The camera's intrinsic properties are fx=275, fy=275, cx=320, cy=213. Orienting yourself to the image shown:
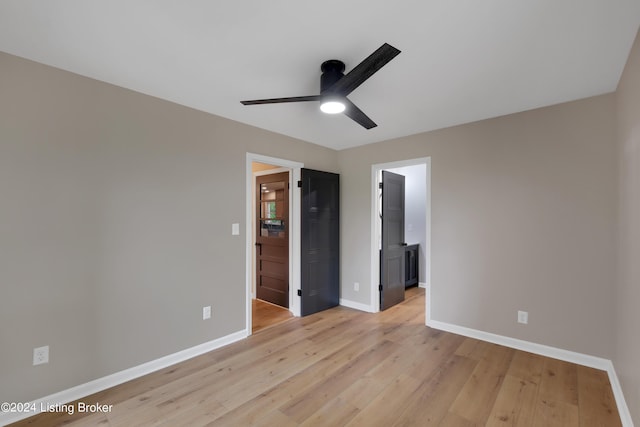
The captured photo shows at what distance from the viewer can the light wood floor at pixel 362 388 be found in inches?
76.1

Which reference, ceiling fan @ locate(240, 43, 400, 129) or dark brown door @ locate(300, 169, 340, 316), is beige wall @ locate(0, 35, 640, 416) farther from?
ceiling fan @ locate(240, 43, 400, 129)

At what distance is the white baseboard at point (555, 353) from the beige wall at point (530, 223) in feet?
0.20

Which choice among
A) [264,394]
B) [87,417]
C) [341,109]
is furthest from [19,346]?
[341,109]

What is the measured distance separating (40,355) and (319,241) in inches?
119

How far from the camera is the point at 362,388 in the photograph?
228cm

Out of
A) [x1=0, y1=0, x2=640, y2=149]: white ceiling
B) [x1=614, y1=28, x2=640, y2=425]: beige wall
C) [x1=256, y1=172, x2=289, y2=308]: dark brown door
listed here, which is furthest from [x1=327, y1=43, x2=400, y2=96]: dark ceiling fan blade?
[x1=256, y1=172, x2=289, y2=308]: dark brown door

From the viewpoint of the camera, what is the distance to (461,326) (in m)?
3.29

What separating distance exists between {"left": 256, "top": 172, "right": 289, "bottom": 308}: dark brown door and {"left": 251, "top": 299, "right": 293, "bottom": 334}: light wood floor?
0.12 m

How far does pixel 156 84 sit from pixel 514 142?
356 centimetres

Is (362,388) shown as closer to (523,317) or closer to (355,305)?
(523,317)

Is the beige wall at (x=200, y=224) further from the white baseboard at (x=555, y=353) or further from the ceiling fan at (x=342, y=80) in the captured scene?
the ceiling fan at (x=342, y=80)

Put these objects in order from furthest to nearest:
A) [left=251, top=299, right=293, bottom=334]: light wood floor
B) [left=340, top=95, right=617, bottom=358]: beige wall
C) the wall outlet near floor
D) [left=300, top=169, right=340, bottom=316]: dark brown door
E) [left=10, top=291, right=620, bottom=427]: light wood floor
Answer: [left=300, top=169, right=340, bottom=316]: dark brown door, [left=251, top=299, right=293, bottom=334]: light wood floor, the wall outlet near floor, [left=340, top=95, right=617, bottom=358]: beige wall, [left=10, top=291, right=620, bottom=427]: light wood floor

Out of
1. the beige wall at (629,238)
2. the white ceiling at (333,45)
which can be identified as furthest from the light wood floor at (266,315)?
the beige wall at (629,238)

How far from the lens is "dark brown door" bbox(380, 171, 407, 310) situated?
13.7 feet
